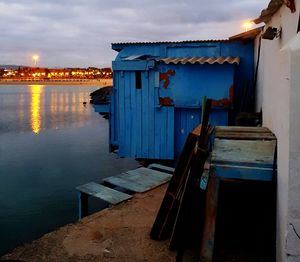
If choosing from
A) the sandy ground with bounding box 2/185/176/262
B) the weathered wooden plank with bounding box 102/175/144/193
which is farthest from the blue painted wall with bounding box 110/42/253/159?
the sandy ground with bounding box 2/185/176/262

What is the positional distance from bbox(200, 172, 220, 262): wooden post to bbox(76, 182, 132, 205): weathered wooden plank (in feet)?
9.52

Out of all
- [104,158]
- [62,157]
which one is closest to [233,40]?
[104,158]

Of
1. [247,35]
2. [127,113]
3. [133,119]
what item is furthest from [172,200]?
[247,35]

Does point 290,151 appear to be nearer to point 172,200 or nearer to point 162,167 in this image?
point 172,200

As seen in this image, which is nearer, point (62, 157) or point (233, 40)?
point (233, 40)

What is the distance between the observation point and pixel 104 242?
6164 millimetres

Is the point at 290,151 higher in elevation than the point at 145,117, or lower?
lower

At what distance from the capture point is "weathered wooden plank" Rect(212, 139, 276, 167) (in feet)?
16.7

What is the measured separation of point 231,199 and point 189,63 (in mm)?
4617

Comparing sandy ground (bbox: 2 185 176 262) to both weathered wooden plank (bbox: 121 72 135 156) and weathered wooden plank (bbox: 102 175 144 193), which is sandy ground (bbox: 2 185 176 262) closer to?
weathered wooden plank (bbox: 102 175 144 193)

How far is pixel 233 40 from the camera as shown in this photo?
411 inches

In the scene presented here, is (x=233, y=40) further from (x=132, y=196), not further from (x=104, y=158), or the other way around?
(x=104, y=158)

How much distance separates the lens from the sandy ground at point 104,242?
5711 millimetres

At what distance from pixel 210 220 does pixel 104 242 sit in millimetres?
1945
